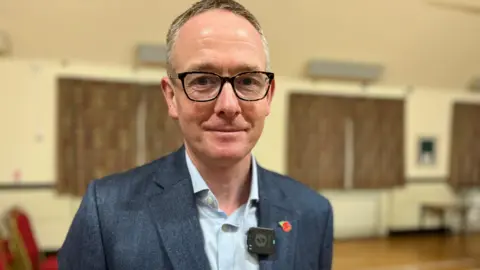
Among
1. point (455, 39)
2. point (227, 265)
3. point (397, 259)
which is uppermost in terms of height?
point (455, 39)

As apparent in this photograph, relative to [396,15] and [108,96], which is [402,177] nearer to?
[396,15]

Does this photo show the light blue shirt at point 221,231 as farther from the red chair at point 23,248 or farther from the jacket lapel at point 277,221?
the red chair at point 23,248

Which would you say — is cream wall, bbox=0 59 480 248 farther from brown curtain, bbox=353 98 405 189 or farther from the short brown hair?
the short brown hair

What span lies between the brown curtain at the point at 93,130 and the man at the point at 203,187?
15.1 ft

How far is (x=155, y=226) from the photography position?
40.4 inches

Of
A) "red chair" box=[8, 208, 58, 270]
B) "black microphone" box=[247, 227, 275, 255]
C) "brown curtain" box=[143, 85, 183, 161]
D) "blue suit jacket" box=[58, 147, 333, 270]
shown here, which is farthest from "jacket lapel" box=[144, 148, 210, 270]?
"brown curtain" box=[143, 85, 183, 161]

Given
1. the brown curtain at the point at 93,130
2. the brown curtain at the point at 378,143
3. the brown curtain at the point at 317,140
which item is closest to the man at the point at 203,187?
the brown curtain at the point at 93,130

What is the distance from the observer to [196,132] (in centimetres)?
98

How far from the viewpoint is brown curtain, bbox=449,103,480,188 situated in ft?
24.5

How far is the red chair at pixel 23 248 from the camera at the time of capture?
3770 millimetres

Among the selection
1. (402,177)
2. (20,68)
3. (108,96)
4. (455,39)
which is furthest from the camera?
(402,177)

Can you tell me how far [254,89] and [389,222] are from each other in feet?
22.6

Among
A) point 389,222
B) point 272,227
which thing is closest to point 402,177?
point 389,222

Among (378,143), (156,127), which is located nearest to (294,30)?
(156,127)
